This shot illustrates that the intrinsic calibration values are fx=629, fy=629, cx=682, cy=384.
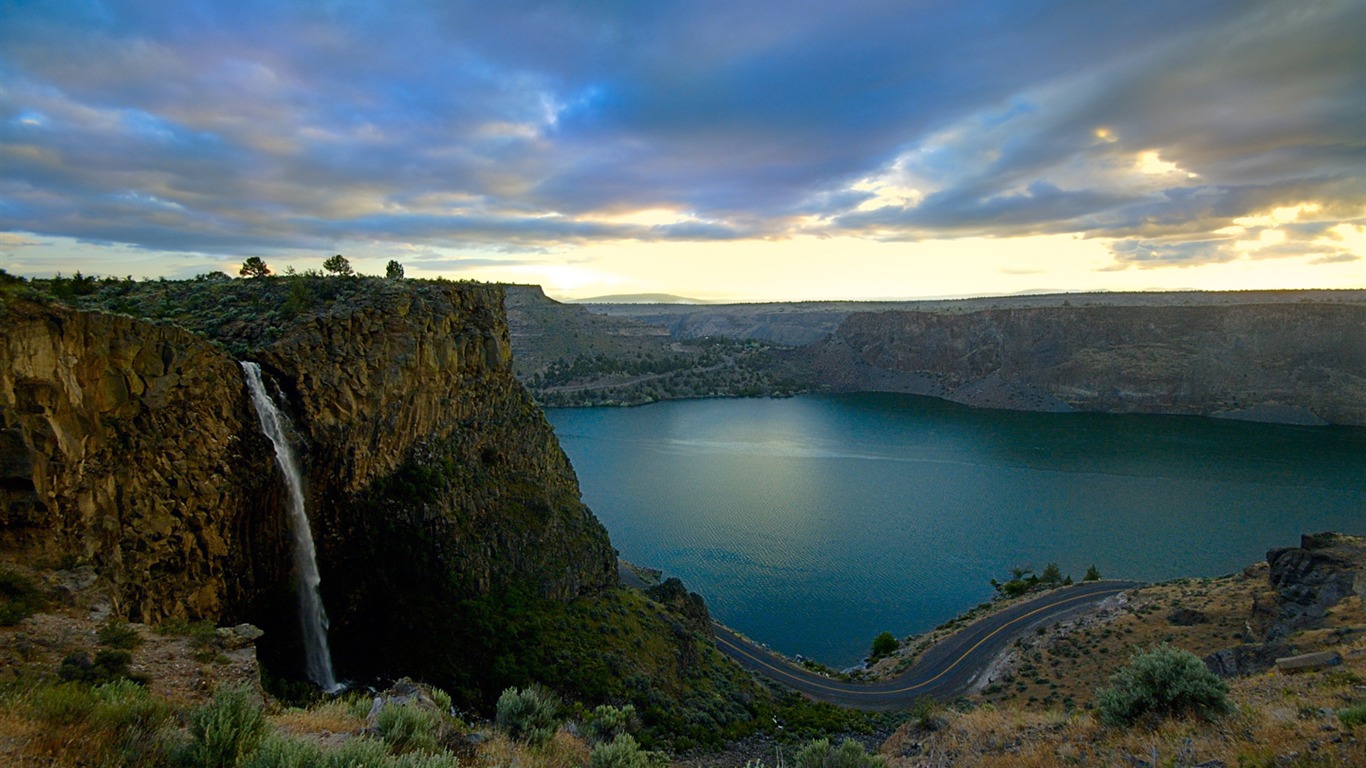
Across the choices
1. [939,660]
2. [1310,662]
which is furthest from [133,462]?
[939,660]

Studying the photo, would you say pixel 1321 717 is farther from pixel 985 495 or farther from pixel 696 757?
pixel 985 495

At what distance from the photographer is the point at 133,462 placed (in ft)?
43.5

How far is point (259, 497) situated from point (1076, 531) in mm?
52444

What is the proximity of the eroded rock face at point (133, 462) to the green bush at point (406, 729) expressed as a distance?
A: 7.31m

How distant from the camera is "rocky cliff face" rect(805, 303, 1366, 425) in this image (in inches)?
3568

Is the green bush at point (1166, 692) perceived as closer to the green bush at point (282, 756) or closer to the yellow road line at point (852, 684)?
the green bush at point (282, 756)

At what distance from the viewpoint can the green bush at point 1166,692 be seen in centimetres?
956

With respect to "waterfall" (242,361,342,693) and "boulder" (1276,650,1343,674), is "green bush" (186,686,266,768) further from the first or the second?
"boulder" (1276,650,1343,674)

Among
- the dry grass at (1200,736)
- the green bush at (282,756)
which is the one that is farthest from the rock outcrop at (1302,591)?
the green bush at (282,756)

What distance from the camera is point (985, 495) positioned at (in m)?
57.8

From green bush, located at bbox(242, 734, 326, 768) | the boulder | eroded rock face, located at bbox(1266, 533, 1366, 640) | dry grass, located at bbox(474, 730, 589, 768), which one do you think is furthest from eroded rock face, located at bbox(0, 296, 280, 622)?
eroded rock face, located at bbox(1266, 533, 1366, 640)

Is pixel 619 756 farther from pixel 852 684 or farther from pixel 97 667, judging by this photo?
pixel 852 684

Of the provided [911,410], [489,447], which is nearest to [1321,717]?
[489,447]

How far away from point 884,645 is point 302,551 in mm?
26413
